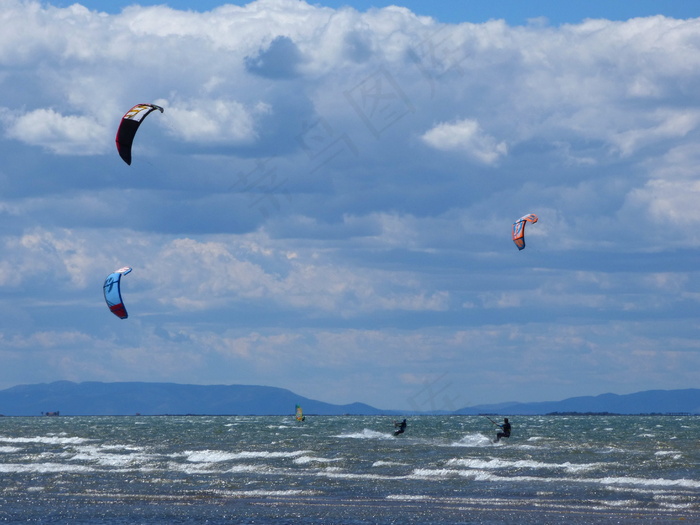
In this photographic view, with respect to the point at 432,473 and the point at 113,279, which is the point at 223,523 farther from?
the point at 113,279

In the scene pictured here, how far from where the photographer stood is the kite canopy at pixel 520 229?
2215 inches

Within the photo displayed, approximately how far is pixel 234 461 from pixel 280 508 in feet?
58.0

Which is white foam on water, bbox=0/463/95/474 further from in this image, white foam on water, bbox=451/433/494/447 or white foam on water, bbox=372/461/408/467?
white foam on water, bbox=451/433/494/447

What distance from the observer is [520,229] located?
57125mm

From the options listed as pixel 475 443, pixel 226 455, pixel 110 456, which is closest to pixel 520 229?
pixel 475 443

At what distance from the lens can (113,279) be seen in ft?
161

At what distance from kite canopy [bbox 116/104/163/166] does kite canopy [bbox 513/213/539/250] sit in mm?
23493

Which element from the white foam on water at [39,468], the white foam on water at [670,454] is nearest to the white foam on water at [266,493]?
the white foam on water at [39,468]

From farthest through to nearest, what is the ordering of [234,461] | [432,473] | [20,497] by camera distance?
[234,461] → [432,473] → [20,497]

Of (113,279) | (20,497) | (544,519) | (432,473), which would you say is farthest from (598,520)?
(113,279)

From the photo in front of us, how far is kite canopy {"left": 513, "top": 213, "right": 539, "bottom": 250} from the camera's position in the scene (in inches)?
2215

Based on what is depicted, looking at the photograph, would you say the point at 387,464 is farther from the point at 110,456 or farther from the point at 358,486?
the point at 110,456

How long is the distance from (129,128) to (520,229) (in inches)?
994

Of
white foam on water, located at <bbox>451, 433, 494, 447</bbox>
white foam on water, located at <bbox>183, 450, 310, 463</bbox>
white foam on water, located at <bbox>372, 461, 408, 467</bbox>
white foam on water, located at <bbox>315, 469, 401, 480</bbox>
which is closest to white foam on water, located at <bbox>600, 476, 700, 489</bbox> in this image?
white foam on water, located at <bbox>315, 469, 401, 480</bbox>
